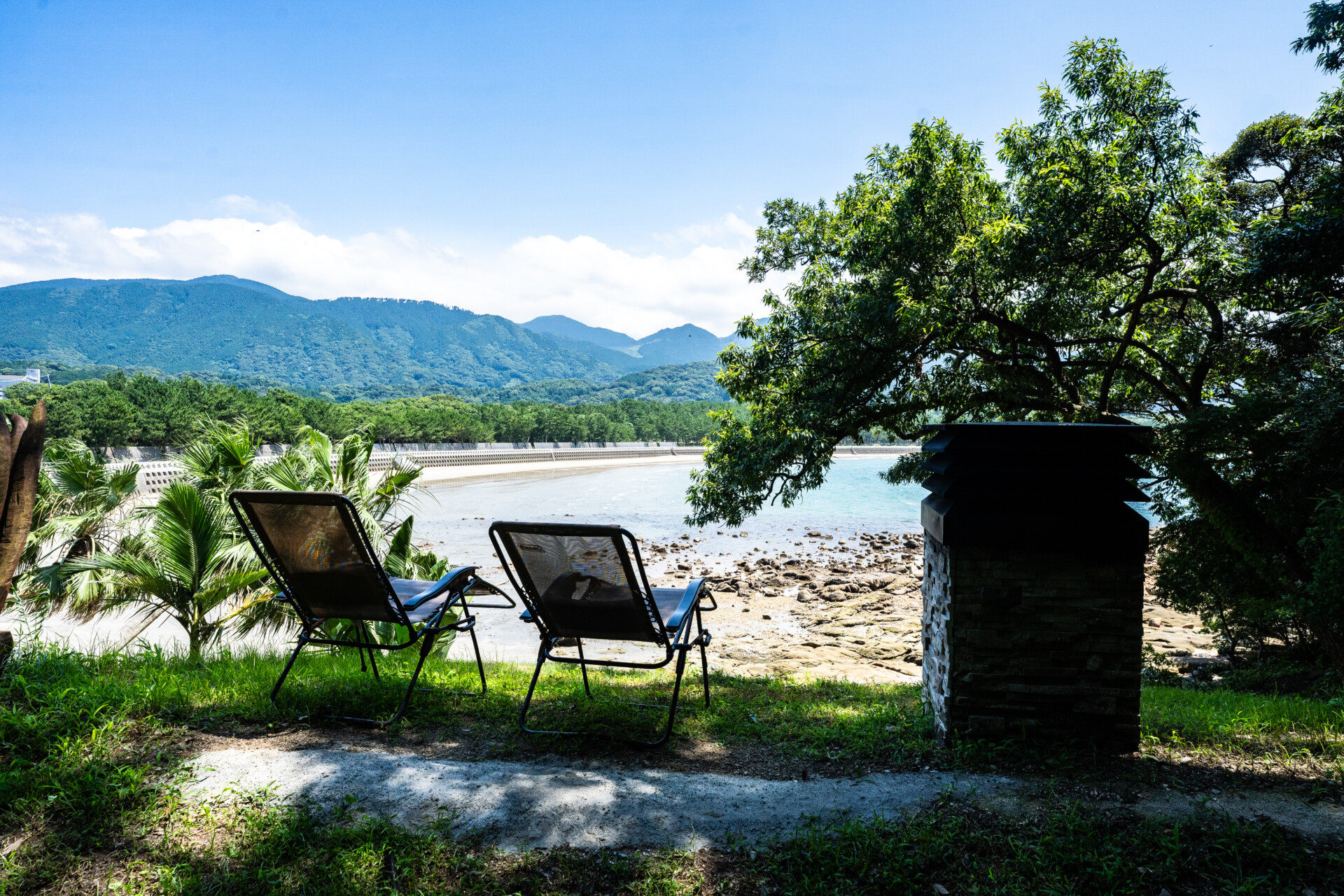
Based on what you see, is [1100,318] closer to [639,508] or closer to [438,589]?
[438,589]

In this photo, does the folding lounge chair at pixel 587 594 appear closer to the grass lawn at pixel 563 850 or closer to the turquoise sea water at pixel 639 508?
the grass lawn at pixel 563 850

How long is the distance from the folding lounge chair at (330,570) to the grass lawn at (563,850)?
15.8 inches

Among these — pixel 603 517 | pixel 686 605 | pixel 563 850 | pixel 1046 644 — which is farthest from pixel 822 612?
pixel 603 517

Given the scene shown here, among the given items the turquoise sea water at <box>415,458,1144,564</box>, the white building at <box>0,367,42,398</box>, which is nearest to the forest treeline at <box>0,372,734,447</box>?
the turquoise sea water at <box>415,458,1144,564</box>

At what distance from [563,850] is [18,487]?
2.80 metres

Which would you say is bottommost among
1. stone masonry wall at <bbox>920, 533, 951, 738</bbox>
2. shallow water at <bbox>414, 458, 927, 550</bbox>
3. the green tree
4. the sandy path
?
shallow water at <bbox>414, 458, 927, 550</bbox>

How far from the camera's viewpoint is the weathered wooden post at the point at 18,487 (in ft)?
9.98

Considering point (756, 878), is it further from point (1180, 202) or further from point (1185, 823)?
point (1180, 202)

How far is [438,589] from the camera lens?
3.71 metres

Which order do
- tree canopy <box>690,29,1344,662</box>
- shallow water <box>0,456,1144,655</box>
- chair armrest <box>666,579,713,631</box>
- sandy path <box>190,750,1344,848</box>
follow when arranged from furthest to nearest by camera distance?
shallow water <box>0,456,1144,655</box>, tree canopy <box>690,29,1344,662</box>, chair armrest <box>666,579,713,631</box>, sandy path <box>190,750,1344,848</box>

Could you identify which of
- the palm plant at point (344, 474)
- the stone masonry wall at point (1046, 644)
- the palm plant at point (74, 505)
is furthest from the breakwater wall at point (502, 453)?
the stone masonry wall at point (1046, 644)

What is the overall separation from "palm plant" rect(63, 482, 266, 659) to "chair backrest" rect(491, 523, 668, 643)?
3283mm

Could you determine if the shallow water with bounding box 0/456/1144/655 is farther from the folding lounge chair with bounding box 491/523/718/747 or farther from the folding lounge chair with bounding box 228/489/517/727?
the folding lounge chair with bounding box 491/523/718/747

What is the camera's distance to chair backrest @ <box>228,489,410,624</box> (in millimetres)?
3365
